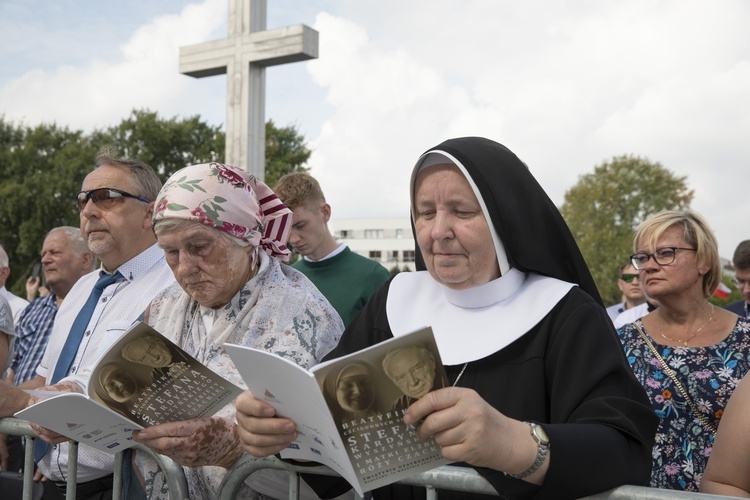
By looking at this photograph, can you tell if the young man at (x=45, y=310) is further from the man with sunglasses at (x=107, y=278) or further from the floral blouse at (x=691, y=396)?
the floral blouse at (x=691, y=396)

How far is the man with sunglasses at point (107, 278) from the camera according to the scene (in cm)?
334

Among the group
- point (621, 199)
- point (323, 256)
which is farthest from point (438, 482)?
point (621, 199)

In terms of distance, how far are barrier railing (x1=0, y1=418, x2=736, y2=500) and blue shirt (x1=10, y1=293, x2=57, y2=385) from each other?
1957 millimetres

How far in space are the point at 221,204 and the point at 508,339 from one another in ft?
3.77

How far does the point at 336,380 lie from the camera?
5.15 feet

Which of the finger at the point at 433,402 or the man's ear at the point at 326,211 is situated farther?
the man's ear at the point at 326,211

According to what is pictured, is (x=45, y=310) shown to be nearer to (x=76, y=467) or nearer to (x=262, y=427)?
(x=76, y=467)

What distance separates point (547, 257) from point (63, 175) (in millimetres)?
28611

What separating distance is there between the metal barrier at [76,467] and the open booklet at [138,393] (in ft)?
0.70

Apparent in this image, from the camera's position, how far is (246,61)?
8188 millimetres

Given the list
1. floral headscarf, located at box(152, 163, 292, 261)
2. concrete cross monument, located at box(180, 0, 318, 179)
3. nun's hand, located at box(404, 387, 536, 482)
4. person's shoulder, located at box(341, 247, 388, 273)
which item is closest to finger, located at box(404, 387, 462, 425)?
nun's hand, located at box(404, 387, 536, 482)

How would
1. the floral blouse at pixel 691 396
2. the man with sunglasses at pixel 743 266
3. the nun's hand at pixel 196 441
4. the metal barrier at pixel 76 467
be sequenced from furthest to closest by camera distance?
1. the man with sunglasses at pixel 743 266
2. the floral blouse at pixel 691 396
3. the metal barrier at pixel 76 467
4. the nun's hand at pixel 196 441

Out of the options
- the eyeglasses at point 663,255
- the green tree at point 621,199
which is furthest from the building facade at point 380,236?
the eyeglasses at point 663,255

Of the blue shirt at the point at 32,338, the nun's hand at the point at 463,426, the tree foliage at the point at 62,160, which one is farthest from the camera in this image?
the tree foliage at the point at 62,160
